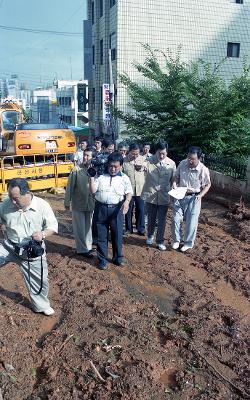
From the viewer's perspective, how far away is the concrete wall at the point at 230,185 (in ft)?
31.0

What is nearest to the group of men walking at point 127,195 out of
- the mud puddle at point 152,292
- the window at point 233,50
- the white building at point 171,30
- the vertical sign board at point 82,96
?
the mud puddle at point 152,292

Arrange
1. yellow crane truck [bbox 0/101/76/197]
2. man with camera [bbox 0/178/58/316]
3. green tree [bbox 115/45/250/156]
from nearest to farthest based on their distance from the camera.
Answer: man with camera [bbox 0/178/58/316], yellow crane truck [bbox 0/101/76/197], green tree [bbox 115/45/250/156]

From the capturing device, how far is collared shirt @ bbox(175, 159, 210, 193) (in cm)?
586

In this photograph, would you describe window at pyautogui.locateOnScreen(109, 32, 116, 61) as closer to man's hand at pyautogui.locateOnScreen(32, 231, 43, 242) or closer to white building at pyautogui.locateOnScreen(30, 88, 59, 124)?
man's hand at pyautogui.locateOnScreen(32, 231, 43, 242)

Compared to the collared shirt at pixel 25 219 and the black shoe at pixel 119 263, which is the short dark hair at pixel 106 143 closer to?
the black shoe at pixel 119 263

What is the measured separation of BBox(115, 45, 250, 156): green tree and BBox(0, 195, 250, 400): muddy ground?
20.1ft

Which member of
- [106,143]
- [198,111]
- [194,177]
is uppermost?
[198,111]

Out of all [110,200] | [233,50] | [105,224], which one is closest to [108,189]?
[110,200]

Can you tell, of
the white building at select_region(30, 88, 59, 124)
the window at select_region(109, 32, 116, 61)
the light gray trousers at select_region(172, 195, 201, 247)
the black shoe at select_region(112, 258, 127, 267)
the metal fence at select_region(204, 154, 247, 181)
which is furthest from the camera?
the white building at select_region(30, 88, 59, 124)

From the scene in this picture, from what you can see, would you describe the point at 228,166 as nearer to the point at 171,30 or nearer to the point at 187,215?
the point at 187,215

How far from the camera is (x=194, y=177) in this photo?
232 inches

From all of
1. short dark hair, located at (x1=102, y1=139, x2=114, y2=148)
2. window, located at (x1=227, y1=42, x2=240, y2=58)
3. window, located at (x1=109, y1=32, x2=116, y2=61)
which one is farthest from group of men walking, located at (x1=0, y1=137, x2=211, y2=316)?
window, located at (x1=227, y1=42, x2=240, y2=58)

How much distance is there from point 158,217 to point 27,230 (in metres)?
2.83

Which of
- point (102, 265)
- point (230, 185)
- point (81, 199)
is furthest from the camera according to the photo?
point (230, 185)
